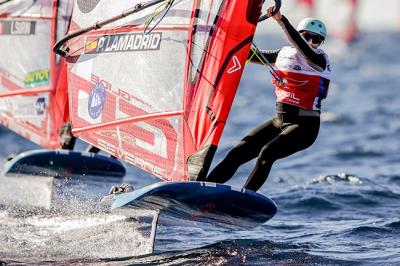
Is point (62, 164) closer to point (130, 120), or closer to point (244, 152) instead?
point (130, 120)

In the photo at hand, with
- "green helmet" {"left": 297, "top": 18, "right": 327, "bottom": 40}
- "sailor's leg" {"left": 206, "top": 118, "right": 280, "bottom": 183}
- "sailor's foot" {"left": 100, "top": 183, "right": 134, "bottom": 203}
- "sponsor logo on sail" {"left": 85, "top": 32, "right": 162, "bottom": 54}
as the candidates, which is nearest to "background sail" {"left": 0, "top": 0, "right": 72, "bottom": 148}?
"sponsor logo on sail" {"left": 85, "top": 32, "right": 162, "bottom": 54}

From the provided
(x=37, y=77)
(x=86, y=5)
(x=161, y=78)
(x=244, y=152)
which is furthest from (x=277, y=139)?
(x=37, y=77)

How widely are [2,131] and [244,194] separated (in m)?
11.5

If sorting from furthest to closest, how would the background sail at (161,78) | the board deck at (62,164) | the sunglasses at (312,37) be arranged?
the board deck at (62,164), the sunglasses at (312,37), the background sail at (161,78)

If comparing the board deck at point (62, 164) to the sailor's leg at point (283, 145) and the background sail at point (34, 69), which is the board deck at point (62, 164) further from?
the sailor's leg at point (283, 145)

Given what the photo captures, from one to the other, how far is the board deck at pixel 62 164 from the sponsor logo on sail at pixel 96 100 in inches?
49.3

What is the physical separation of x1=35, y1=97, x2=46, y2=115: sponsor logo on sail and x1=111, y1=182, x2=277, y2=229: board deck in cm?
324

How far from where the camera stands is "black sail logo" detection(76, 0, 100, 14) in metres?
8.32

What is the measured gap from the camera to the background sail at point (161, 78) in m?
7.11

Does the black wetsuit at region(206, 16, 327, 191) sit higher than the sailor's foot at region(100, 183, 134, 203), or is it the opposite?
the black wetsuit at region(206, 16, 327, 191)

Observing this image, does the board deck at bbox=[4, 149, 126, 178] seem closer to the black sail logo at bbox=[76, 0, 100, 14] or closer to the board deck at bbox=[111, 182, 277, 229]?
the black sail logo at bbox=[76, 0, 100, 14]

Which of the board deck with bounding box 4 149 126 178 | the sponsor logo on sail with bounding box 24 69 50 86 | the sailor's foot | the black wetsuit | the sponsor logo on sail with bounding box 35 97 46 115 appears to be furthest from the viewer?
the sponsor logo on sail with bounding box 35 97 46 115

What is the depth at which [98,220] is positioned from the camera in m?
8.60

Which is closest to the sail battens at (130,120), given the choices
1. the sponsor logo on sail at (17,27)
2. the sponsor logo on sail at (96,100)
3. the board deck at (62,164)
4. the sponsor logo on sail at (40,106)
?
the sponsor logo on sail at (96,100)
